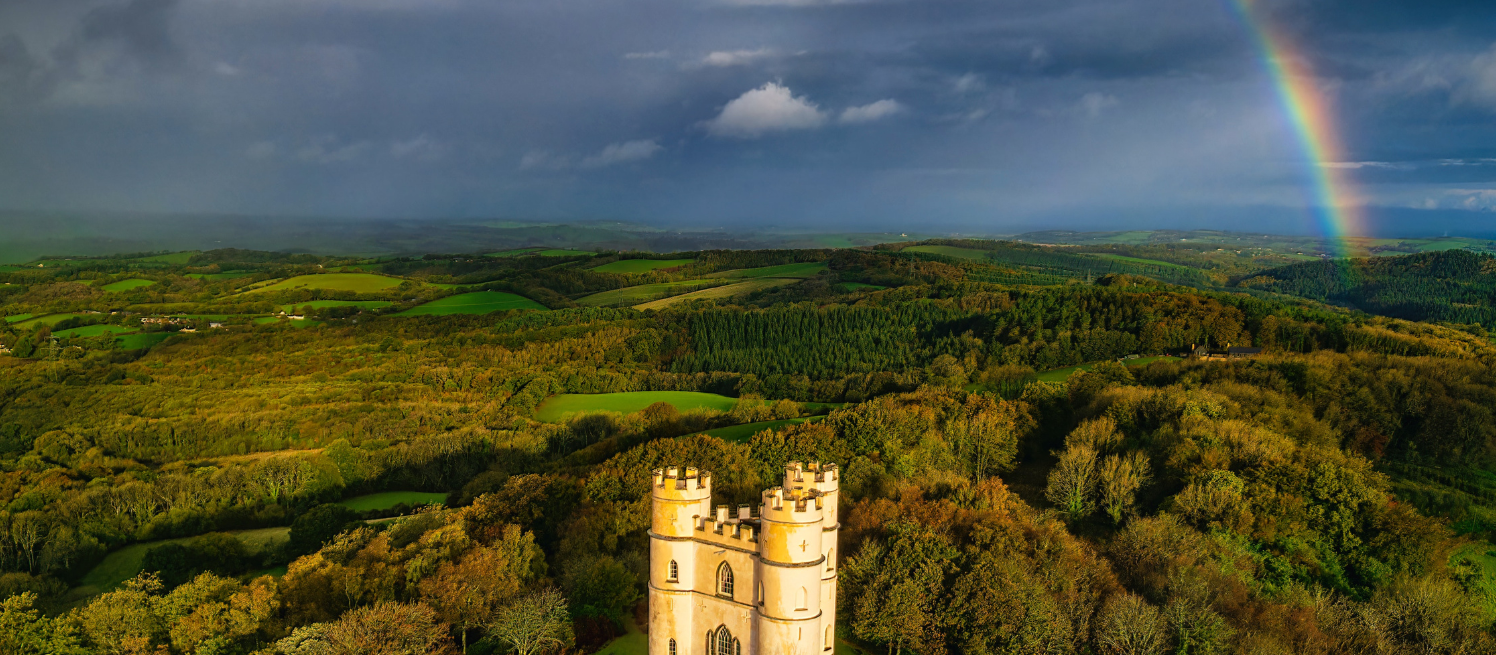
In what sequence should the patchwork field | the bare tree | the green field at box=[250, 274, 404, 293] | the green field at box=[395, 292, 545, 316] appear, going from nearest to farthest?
1. the bare tree
2. the green field at box=[395, 292, 545, 316]
3. the patchwork field
4. the green field at box=[250, 274, 404, 293]

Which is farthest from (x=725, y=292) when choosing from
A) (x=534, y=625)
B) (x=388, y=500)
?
(x=534, y=625)

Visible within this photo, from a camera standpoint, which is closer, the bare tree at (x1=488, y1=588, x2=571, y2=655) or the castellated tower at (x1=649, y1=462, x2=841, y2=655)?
the castellated tower at (x1=649, y1=462, x2=841, y2=655)

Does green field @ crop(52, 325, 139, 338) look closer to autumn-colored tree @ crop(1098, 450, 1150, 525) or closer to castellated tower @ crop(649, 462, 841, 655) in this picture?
castellated tower @ crop(649, 462, 841, 655)

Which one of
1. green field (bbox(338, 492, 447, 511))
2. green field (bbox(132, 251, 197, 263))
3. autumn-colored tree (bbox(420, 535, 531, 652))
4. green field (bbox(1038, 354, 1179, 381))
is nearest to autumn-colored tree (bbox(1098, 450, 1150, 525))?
autumn-colored tree (bbox(420, 535, 531, 652))

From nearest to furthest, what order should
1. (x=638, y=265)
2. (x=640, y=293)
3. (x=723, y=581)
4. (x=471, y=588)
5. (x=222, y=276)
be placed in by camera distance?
1. (x=723, y=581)
2. (x=471, y=588)
3. (x=640, y=293)
4. (x=222, y=276)
5. (x=638, y=265)

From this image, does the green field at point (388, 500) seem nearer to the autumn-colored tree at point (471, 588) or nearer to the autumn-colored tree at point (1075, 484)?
the autumn-colored tree at point (471, 588)

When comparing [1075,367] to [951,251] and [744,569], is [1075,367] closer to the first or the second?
[744,569]

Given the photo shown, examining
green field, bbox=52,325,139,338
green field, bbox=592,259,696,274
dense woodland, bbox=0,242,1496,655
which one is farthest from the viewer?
green field, bbox=592,259,696,274
